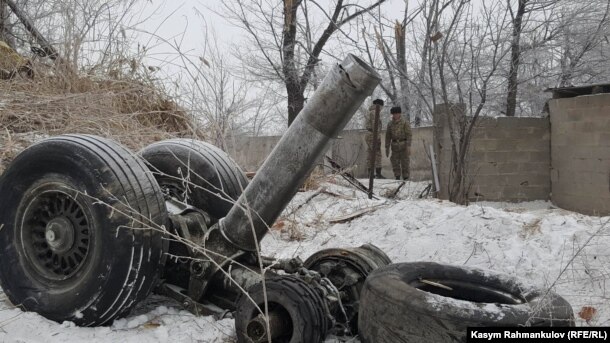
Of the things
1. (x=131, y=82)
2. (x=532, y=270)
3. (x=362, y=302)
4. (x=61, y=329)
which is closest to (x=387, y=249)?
(x=532, y=270)

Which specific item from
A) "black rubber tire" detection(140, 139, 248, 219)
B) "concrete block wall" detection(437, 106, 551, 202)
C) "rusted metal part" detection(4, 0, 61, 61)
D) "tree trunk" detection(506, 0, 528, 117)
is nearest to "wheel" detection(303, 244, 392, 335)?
"black rubber tire" detection(140, 139, 248, 219)

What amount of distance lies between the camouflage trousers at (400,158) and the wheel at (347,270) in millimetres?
9131

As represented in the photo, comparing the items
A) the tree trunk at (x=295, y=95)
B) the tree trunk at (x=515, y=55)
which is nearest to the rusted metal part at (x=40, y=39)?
the tree trunk at (x=515, y=55)

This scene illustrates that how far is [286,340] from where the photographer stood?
101 inches

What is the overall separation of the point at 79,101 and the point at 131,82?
1.21m

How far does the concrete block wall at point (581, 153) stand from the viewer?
8633 millimetres

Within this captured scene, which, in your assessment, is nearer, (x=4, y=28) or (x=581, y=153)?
(x=4, y=28)

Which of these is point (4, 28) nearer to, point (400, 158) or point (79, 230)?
point (79, 230)

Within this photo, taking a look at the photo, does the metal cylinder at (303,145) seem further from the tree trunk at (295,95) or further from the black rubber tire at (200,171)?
the tree trunk at (295,95)

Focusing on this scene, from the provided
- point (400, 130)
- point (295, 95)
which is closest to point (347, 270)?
point (400, 130)

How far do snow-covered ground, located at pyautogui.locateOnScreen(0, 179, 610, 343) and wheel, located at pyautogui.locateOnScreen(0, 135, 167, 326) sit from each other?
0.15m

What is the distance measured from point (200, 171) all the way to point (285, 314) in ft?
4.99

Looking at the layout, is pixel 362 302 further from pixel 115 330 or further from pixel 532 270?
pixel 532 270

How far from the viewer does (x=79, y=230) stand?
278cm
